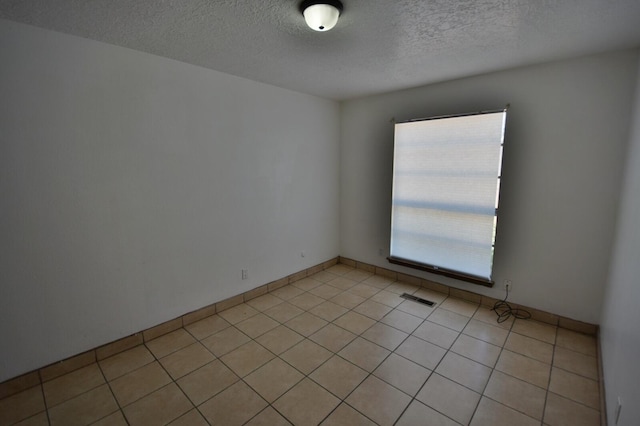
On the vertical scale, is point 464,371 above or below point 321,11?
below

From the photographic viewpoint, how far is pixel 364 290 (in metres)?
3.50

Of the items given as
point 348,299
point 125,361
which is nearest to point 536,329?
point 348,299

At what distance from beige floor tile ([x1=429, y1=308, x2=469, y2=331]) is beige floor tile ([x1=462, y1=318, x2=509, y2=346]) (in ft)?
0.19

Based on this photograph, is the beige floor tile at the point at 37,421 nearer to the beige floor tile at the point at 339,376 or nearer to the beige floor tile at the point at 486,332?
the beige floor tile at the point at 339,376

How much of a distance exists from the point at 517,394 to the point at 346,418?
1175mm

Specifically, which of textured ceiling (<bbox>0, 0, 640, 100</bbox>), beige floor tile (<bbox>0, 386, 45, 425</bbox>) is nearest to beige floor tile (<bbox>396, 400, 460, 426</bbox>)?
beige floor tile (<bbox>0, 386, 45, 425</bbox>)

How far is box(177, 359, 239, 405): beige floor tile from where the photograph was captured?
1896 millimetres

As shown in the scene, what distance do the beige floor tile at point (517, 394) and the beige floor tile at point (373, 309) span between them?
1082 millimetres

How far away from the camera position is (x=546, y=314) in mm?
2699

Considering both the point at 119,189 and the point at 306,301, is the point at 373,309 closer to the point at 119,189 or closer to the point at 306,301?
the point at 306,301

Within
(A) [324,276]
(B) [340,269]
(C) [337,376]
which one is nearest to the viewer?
(C) [337,376]

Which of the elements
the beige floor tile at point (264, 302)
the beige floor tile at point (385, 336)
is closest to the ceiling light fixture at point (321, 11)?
the beige floor tile at point (385, 336)

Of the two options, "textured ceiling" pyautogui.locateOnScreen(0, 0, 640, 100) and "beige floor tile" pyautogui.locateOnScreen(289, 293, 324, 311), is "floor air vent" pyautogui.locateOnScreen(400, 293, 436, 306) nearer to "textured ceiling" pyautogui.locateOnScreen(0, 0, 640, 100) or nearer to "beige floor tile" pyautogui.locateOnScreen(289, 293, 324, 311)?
"beige floor tile" pyautogui.locateOnScreen(289, 293, 324, 311)

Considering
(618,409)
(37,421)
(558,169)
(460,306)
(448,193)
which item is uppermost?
(558,169)
